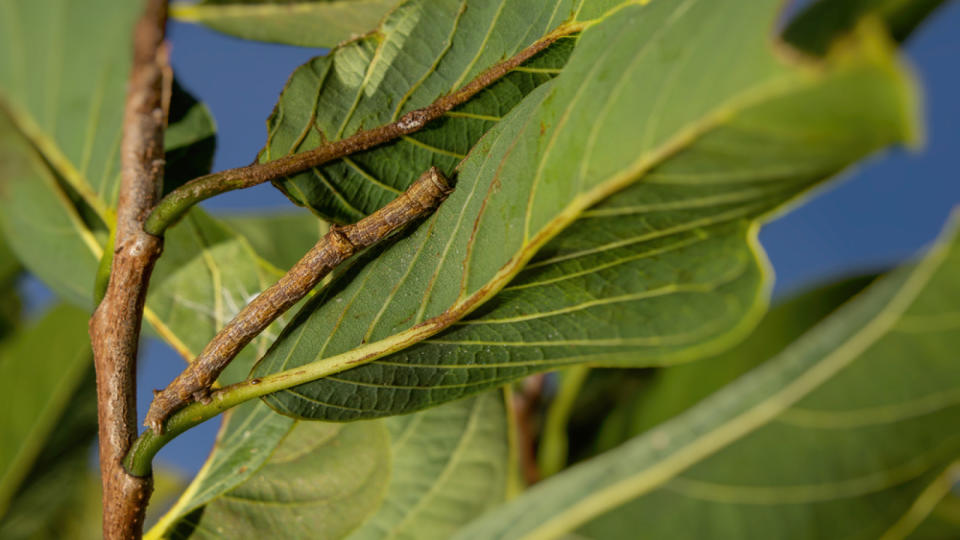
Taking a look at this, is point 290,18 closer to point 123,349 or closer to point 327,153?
point 327,153

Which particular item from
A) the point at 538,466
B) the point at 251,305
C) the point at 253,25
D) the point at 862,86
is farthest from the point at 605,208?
the point at 538,466

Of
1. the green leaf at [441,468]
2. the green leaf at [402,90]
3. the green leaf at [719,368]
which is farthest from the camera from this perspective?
the green leaf at [719,368]

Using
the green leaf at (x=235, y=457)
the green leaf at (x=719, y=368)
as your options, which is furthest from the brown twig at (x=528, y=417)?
the green leaf at (x=235, y=457)

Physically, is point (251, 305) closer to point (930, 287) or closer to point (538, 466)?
point (930, 287)

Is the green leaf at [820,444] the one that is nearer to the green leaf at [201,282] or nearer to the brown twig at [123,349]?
the brown twig at [123,349]

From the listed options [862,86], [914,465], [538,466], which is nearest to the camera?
[862,86]

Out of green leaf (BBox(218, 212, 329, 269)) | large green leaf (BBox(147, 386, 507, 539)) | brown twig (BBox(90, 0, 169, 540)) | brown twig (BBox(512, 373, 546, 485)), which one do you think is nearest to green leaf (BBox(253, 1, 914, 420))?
brown twig (BBox(90, 0, 169, 540))

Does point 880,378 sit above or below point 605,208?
below

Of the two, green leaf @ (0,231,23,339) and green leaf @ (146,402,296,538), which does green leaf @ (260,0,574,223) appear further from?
green leaf @ (0,231,23,339)
